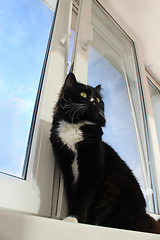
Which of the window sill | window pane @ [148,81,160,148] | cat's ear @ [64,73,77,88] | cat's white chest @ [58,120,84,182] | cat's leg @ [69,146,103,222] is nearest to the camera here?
the window sill

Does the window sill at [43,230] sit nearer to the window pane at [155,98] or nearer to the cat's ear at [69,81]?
the cat's ear at [69,81]

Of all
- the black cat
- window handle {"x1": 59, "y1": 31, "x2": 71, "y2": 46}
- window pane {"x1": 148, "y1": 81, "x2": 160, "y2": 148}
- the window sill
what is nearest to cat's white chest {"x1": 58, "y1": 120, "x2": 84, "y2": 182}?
the black cat

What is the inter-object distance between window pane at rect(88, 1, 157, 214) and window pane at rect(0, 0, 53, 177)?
45 cm

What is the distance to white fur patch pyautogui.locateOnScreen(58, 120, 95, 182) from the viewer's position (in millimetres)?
765

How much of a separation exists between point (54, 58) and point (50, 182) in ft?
2.51

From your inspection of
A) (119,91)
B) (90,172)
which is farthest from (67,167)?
(119,91)

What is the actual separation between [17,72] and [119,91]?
1015 mm

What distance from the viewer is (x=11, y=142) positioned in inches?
32.3

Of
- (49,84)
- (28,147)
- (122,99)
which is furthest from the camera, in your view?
(122,99)

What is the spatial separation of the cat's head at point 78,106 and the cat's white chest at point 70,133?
0.02 meters

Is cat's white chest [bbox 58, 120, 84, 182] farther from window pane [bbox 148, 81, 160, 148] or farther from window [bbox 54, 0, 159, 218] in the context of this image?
window pane [bbox 148, 81, 160, 148]

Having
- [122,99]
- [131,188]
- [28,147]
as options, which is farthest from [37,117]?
[122,99]

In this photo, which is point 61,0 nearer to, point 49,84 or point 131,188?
point 49,84

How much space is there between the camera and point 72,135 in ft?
2.59
